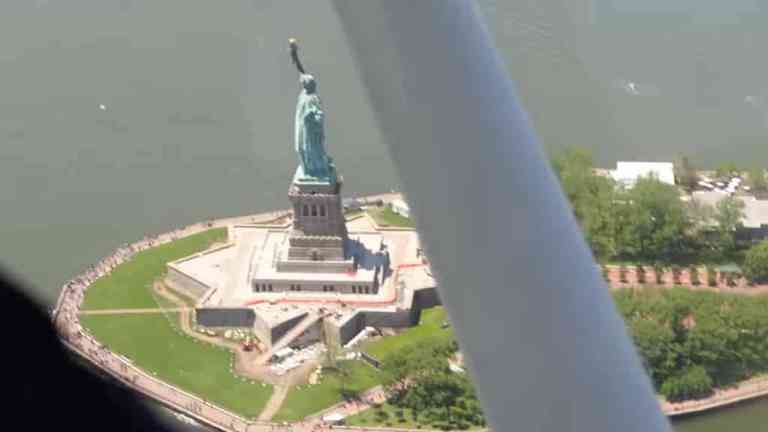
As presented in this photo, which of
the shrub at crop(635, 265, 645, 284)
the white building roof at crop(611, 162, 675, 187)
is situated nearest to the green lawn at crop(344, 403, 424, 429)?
the shrub at crop(635, 265, 645, 284)

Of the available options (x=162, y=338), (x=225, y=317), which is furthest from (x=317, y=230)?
(x=162, y=338)

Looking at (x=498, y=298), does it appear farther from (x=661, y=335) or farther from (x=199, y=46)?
(x=199, y=46)

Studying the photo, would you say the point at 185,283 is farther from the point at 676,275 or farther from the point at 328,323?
the point at 676,275

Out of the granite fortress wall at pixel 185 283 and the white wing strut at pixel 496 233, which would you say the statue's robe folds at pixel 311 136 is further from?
the white wing strut at pixel 496 233

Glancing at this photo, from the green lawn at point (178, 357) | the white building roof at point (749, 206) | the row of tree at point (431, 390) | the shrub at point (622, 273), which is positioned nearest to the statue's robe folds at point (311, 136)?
the green lawn at point (178, 357)

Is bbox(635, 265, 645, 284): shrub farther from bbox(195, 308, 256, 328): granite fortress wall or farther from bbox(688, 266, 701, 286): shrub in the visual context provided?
bbox(195, 308, 256, 328): granite fortress wall

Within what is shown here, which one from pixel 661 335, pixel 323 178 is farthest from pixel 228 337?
pixel 661 335
